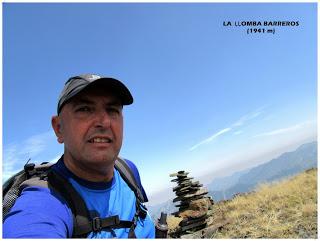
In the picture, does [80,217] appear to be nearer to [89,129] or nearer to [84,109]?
[89,129]

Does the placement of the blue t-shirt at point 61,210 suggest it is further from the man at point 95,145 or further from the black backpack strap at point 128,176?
the black backpack strap at point 128,176

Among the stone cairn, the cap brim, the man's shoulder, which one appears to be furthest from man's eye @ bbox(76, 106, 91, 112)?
the stone cairn

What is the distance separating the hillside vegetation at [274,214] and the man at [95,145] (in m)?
8.40

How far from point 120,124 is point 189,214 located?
11411 millimetres

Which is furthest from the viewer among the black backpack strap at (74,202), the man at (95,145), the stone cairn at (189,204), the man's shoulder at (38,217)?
the stone cairn at (189,204)

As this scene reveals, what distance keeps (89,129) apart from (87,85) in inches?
15.0

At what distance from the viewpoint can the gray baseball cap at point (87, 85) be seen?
2495 millimetres

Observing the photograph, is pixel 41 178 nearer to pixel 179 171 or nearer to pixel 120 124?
pixel 120 124

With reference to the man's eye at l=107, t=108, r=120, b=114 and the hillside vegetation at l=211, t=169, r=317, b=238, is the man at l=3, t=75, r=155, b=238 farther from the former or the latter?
the hillside vegetation at l=211, t=169, r=317, b=238

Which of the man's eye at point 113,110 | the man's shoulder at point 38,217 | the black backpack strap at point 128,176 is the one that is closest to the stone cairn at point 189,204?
the black backpack strap at point 128,176

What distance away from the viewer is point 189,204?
1403cm

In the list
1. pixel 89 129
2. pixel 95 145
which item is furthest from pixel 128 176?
pixel 89 129

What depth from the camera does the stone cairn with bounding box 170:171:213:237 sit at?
13102mm

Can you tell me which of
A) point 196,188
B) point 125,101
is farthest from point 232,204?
point 125,101
